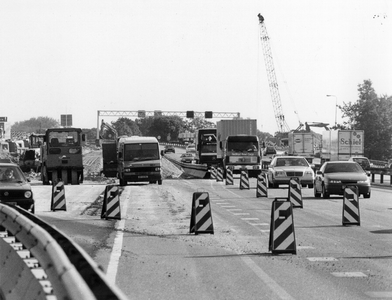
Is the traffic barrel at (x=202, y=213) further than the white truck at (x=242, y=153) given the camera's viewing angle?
No

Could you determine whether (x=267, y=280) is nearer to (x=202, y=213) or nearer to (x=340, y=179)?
(x=202, y=213)

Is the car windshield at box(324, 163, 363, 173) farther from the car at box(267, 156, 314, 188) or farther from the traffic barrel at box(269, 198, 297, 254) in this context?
the traffic barrel at box(269, 198, 297, 254)

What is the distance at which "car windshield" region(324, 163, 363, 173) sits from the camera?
31156mm

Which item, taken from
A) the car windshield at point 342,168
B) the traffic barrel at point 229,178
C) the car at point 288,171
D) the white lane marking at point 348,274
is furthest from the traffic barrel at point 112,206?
the traffic barrel at point 229,178

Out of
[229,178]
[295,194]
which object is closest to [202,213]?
[295,194]

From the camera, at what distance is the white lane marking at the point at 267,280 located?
9.37m

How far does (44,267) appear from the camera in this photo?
6.21 metres

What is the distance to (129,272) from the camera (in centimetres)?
1125

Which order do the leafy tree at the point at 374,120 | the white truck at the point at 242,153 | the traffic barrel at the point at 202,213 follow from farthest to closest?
the leafy tree at the point at 374,120 < the white truck at the point at 242,153 < the traffic barrel at the point at 202,213

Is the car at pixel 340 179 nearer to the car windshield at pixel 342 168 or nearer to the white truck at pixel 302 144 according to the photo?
the car windshield at pixel 342 168

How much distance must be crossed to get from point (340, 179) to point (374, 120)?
86.0 metres

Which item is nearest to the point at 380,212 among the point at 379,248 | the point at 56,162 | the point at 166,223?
the point at 166,223

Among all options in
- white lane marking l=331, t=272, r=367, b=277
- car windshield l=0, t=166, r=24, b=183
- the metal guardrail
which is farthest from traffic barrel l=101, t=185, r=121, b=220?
white lane marking l=331, t=272, r=367, b=277

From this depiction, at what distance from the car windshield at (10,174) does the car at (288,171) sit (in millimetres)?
18286
